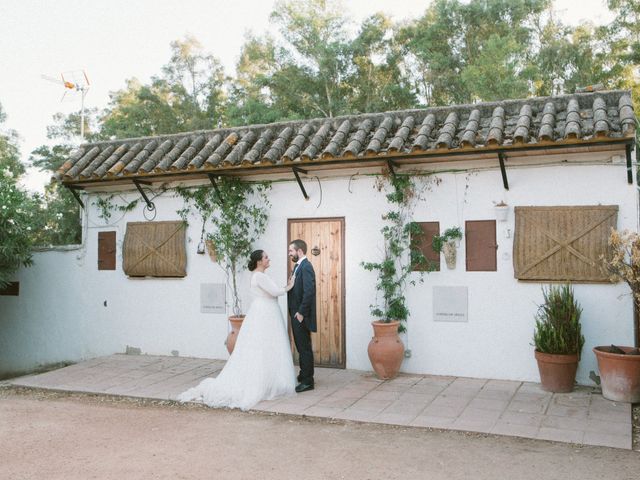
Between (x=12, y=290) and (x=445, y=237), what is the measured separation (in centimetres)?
799

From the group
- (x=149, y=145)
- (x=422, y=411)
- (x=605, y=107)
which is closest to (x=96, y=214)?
(x=149, y=145)

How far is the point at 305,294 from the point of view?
6516 millimetres

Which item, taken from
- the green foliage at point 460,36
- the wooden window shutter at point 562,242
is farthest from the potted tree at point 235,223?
the green foliage at point 460,36

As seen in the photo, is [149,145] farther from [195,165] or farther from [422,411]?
[422,411]

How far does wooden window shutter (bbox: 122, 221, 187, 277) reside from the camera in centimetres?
890

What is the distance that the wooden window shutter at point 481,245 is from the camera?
23.5 ft

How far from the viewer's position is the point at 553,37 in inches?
874

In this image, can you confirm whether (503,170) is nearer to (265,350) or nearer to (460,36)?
(265,350)

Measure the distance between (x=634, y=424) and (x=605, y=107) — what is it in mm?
3828

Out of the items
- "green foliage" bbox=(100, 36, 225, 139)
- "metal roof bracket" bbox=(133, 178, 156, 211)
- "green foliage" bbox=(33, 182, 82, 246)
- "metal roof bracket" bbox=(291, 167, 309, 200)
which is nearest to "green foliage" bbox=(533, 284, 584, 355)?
"metal roof bracket" bbox=(291, 167, 309, 200)

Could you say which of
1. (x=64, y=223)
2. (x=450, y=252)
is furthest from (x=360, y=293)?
(x=64, y=223)

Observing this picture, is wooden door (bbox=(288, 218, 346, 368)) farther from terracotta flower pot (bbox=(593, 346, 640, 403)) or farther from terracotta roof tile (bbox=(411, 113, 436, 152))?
terracotta flower pot (bbox=(593, 346, 640, 403))

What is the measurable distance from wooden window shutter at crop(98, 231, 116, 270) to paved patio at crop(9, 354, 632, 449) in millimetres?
2007

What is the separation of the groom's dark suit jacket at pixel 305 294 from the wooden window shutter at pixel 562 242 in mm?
2616
